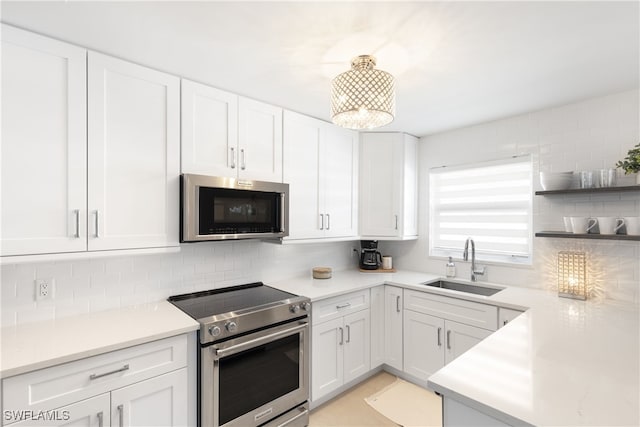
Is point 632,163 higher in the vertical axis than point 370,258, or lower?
higher

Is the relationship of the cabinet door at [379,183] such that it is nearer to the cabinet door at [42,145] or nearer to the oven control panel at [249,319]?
the oven control panel at [249,319]

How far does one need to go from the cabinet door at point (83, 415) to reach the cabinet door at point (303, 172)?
4.82ft

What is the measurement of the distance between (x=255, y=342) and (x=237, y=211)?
2.76 feet

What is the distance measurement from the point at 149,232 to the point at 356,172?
1.93 metres

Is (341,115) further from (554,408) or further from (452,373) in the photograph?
(554,408)

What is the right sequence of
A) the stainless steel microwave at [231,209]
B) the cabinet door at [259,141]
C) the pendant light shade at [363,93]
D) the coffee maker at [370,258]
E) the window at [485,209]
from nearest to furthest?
the pendant light shade at [363,93] → the stainless steel microwave at [231,209] → the cabinet door at [259,141] → the window at [485,209] → the coffee maker at [370,258]

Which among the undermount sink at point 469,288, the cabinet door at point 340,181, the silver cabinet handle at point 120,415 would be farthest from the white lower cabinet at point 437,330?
the silver cabinet handle at point 120,415

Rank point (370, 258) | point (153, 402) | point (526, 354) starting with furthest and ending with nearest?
1. point (370, 258)
2. point (153, 402)
3. point (526, 354)

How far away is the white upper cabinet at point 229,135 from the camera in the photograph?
1.96m

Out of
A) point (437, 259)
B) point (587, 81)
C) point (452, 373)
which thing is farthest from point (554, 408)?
point (437, 259)

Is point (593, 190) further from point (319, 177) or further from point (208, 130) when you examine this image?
point (208, 130)

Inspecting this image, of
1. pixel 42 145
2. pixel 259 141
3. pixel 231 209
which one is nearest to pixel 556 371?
pixel 231 209

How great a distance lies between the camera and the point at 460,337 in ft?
7.72

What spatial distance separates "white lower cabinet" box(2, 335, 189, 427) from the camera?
1.24 metres
